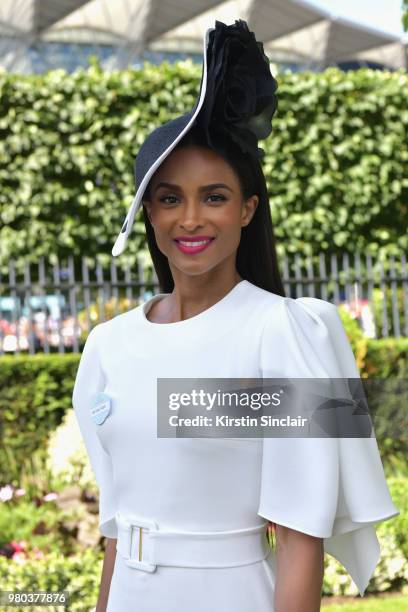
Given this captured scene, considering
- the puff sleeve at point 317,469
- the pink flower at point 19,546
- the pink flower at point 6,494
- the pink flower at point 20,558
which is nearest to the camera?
the puff sleeve at point 317,469

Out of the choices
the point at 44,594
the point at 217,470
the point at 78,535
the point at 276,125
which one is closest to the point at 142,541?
the point at 217,470

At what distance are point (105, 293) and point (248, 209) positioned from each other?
6621 mm

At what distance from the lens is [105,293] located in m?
8.34

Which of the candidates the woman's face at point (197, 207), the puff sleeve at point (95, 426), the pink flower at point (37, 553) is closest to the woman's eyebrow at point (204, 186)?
the woman's face at point (197, 207)

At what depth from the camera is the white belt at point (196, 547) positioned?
161cm

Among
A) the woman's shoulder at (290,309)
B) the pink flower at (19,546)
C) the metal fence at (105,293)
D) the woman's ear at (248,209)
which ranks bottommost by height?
the pink flower at (19,546)

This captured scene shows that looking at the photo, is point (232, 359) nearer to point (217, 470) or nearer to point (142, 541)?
point (217, 470)

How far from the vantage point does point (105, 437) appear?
70.1 inches

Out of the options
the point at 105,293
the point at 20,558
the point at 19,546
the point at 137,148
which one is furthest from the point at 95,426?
the point at 137,148

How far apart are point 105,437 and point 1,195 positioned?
7167 mm

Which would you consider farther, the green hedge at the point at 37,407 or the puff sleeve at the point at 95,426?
the green hedge at the point at 37,407

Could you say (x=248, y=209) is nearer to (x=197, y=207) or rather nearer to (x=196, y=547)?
(x=197, y=207)

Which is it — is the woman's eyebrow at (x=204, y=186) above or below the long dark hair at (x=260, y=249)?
above

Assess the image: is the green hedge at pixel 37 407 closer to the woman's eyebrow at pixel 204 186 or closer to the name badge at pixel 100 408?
the name badge at pixel 100 408
